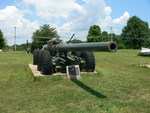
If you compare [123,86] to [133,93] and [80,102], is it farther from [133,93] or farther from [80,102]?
[80,102]

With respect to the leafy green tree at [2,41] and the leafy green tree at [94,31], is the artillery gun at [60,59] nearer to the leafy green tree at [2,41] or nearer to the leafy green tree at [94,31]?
the leafy green tree at [2,41]

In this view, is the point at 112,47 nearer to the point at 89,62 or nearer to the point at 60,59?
the point at 89,62

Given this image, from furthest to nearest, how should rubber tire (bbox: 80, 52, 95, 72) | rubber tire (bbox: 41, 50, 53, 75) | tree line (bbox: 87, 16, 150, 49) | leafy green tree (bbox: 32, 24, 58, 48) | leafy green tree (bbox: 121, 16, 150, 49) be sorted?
leafy green tree (bbox: 121, 16, 150, 49)
tree line (bbox: 87, 16, 150, 49)
leafy green tree (bbox: 32, 24, 58, 48)
rubber tire (bbox: 80, 52, 95, 72)
rubber tire (bbox: 41, 50, 53, 75)

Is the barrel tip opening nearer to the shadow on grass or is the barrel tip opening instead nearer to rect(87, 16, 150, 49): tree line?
the shadow on grass

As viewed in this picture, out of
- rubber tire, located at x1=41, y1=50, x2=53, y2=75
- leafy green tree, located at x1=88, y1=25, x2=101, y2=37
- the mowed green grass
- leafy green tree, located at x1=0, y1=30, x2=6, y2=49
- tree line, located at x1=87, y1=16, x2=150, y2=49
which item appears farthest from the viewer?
tree line, located at x1=87, y1=16, x2=150, y2=49

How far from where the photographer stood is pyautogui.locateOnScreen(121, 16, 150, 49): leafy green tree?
260 ft

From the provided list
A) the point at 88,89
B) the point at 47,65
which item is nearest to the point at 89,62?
the point at 47,65

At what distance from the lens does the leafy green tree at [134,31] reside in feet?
260

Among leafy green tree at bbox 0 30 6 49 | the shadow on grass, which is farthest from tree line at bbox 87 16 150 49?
the shadow on grass

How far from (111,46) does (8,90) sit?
344 centimetres

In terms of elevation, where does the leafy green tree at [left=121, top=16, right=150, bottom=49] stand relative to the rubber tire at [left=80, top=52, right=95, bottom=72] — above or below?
above

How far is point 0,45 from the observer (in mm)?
69250

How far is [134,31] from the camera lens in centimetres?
7956

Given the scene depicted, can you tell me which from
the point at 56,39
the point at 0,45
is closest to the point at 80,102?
the point at 56,39
